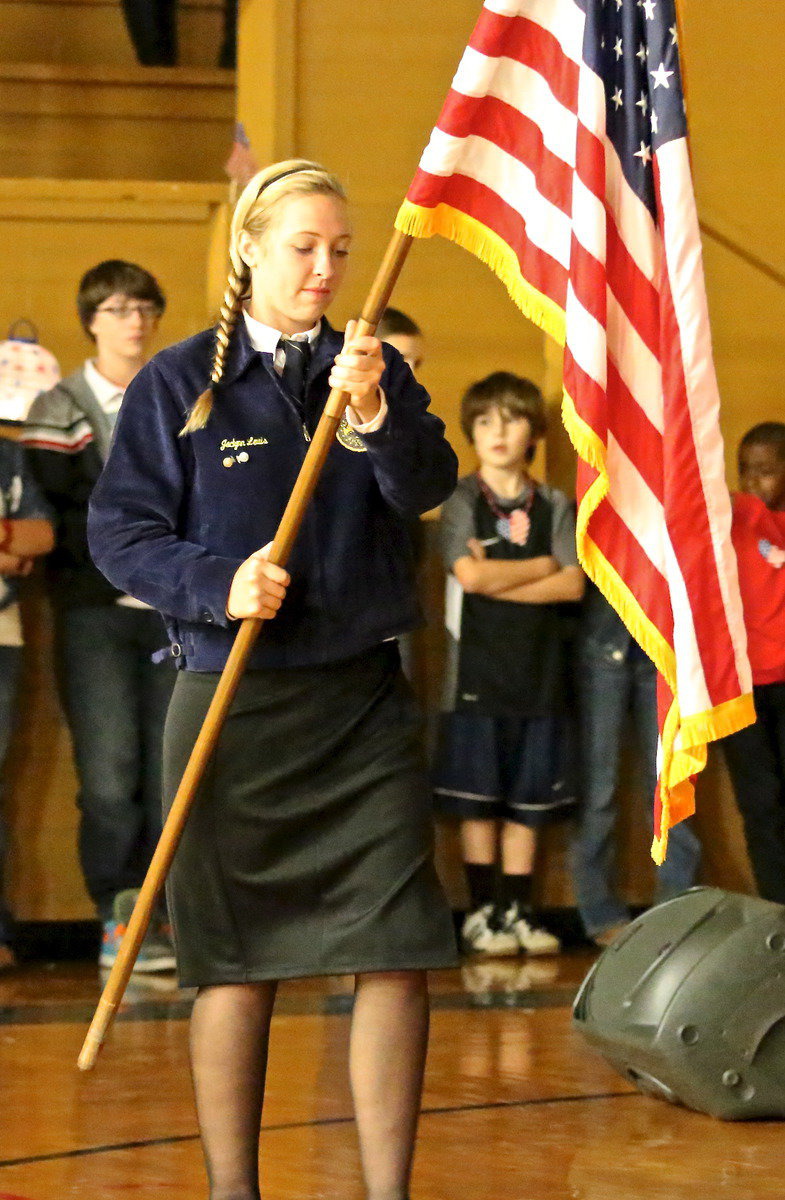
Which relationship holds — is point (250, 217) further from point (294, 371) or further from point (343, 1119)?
point (343, 1119)

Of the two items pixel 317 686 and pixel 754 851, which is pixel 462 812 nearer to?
pixel 754 851

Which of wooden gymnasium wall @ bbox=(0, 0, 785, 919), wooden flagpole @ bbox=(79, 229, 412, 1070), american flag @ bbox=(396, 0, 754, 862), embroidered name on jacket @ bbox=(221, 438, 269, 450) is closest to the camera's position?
wooden flagpole @ bbox=(79, 229, 412, 1070)

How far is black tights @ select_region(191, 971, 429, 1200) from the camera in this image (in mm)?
2521

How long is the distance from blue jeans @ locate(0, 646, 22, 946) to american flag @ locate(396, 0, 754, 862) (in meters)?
2.72

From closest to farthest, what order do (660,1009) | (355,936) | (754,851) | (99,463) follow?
(355,936) → (660,1009) → (99,463) → (754,851)

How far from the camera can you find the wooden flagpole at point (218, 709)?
251cm

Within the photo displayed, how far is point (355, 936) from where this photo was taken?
257cm

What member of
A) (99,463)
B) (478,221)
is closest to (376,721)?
(478,221)

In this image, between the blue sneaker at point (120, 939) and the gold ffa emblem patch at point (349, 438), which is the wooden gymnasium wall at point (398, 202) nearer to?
the blue sneaker at point (120, 939)

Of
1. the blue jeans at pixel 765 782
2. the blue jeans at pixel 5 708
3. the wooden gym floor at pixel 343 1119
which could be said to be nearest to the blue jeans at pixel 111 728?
the blue jeans at pixel 5 708

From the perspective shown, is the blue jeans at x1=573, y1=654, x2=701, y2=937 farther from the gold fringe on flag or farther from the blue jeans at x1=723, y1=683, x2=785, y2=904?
the gold fringe on flag

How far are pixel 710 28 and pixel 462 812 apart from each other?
9.50 ft

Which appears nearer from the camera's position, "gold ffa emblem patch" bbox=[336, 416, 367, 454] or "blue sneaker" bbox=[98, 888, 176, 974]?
"gold ffa emblem patch" bbox=[336, 416, 367, 454]

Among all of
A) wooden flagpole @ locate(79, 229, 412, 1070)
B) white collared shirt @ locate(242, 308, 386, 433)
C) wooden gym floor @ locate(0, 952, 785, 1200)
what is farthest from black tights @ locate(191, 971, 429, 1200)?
white collared shirt @ locate(242, 308, 386, 433)
